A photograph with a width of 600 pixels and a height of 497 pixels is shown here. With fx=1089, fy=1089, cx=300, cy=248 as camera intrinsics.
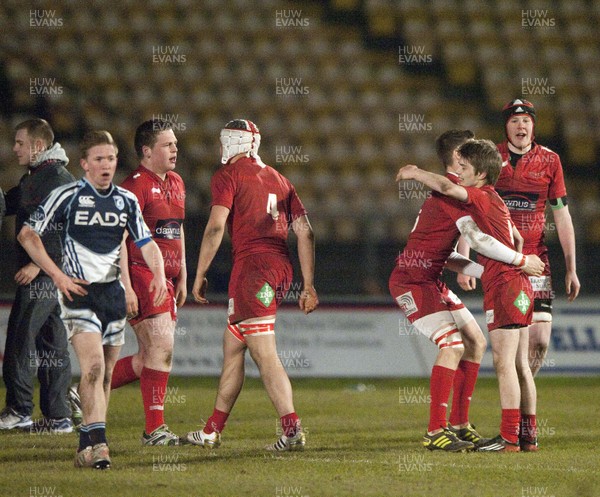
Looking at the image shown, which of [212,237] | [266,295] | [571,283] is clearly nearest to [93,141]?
[212,237]

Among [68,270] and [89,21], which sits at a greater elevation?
[89,21]

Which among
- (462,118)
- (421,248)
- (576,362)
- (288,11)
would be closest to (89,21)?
(288,11)

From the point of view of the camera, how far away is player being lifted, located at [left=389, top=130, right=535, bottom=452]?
738 cm

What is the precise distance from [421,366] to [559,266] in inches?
84.3

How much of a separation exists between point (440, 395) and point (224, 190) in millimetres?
2008

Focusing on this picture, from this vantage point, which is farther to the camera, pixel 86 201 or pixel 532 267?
pixel 532 267

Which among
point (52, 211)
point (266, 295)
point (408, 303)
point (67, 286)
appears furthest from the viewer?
point (408, 303)

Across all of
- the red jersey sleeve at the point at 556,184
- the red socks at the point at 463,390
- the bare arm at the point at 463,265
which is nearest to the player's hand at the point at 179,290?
the bare arm at the point at 463,265

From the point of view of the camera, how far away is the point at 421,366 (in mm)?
12805

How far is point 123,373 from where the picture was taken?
26.1ft

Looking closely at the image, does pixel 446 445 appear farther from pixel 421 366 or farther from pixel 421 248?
pixel 421 366

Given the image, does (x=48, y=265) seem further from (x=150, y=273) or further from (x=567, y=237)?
(x=567, y=237)

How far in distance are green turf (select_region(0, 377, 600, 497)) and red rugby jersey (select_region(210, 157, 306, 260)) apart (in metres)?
1.41

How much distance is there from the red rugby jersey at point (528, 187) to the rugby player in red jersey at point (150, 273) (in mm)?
2495
